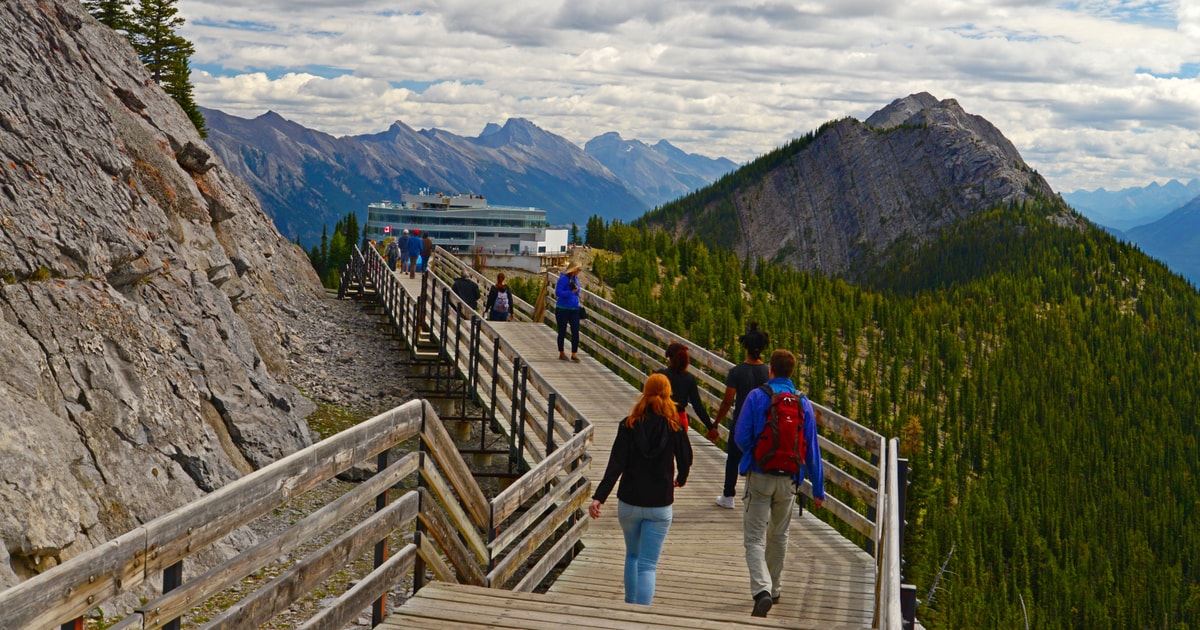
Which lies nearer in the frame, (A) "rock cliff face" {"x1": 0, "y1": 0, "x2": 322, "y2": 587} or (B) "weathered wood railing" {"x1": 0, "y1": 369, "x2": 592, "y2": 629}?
(B) "weathered wood railing" {"x1": 0, "y1": 369, "x2": 592, "y2": 629}

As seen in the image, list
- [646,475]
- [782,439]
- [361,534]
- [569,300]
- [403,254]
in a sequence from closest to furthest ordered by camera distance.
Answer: [361,534] < [646,475] < [782,439] < [569,300] < [403,254]

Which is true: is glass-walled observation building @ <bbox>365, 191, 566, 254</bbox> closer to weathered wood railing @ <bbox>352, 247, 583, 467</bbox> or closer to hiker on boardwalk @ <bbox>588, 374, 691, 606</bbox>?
weathered wood railing @ <bbox>352, 247, 583, 467</bbox>

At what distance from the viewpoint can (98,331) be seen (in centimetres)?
1579

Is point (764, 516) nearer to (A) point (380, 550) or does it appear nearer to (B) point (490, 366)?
(A) point (380, 550)

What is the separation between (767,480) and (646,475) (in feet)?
3.44

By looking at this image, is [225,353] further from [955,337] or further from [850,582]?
[955,337]

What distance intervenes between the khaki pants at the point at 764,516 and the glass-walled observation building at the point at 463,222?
157927 millimetres

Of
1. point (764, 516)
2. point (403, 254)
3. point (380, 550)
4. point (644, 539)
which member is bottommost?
point (403, 254)

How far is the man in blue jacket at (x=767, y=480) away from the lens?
8.75 meters

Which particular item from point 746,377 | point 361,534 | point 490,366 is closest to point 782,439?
point 746,377

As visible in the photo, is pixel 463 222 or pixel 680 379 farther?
pixel 463 222

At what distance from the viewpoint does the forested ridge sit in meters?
71.5

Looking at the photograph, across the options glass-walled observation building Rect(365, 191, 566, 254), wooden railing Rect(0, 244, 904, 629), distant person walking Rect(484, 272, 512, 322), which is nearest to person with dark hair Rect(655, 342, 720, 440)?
wooden railing Rect(0, 244, 904, 629)

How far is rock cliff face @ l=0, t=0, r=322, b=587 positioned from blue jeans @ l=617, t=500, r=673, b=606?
245 inches
